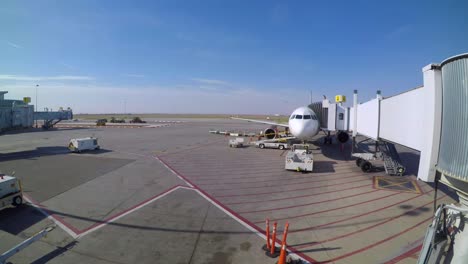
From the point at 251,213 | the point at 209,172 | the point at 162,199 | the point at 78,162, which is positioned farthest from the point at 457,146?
the point at 78,162

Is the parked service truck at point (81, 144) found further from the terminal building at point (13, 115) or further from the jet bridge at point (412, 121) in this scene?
the jet bridge at point (412, 121)

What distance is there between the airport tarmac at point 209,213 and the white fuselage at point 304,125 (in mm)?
3384

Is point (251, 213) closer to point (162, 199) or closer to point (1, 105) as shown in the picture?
point (162, 199)

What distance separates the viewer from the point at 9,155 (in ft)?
80.4

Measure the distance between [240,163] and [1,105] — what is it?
2465 centimetres

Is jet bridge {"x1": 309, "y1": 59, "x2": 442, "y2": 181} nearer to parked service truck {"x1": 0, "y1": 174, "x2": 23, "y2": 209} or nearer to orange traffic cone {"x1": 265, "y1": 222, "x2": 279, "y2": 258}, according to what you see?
orange traffic cone {"x1": 265, "y1": 222, "x2": 279, "y2": 258}

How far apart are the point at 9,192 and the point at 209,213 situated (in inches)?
346

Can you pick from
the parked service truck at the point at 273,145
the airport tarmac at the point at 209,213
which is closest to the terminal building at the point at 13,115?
the airport tarmac at the point at 209,213

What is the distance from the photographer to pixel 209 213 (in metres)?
10.9

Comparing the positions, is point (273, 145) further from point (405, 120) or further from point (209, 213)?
point (405, 120)

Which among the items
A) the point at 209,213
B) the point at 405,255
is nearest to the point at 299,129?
the point at 209,213

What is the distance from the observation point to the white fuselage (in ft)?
70.5

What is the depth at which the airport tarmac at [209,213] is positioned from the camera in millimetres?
7836

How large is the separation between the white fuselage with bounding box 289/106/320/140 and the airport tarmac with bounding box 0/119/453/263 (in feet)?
11.1
